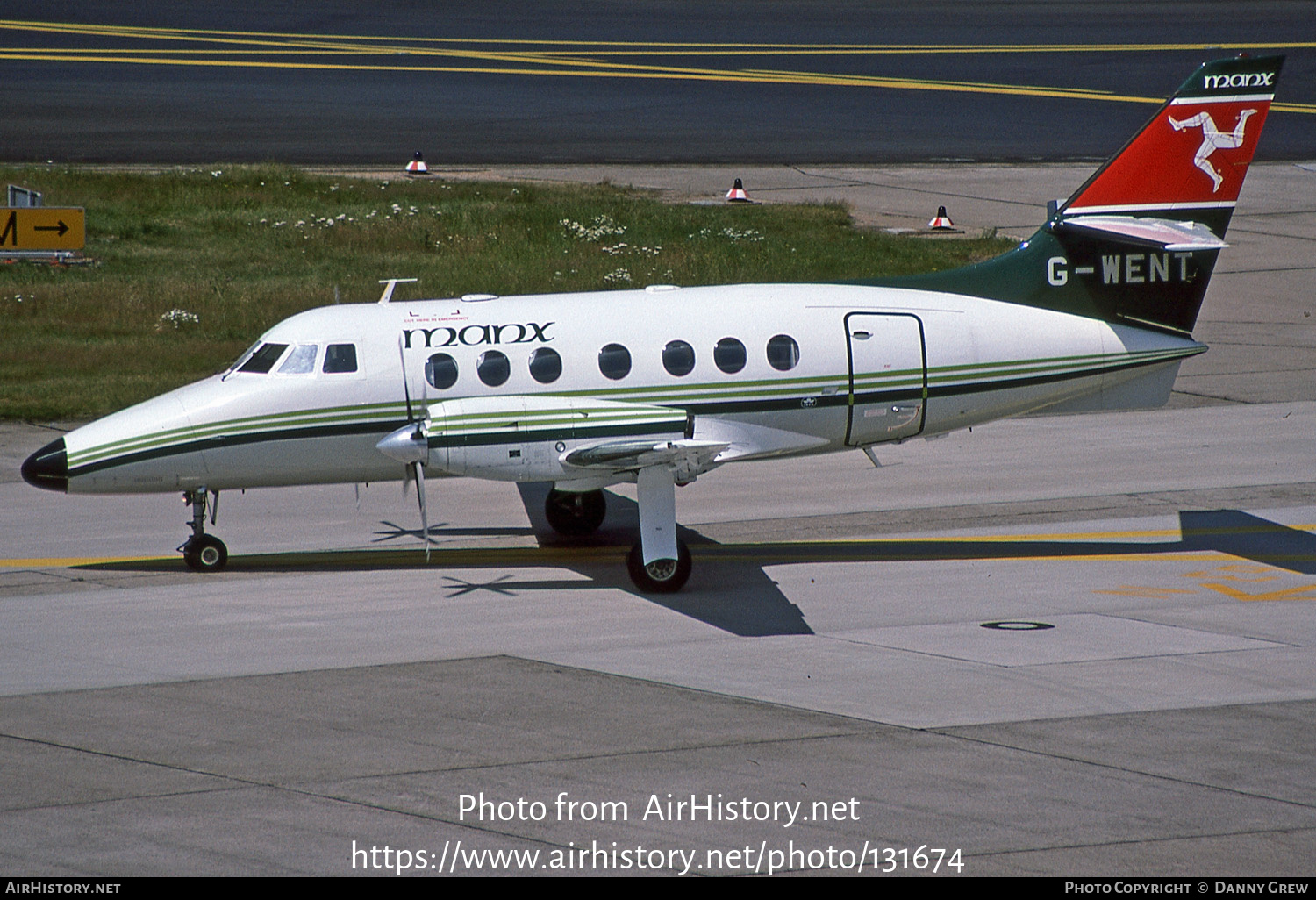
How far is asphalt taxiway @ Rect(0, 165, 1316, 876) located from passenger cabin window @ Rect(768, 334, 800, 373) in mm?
2507

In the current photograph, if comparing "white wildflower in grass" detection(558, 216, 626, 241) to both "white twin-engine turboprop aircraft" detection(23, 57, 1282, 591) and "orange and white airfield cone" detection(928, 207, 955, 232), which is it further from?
"white twin-engine turboprop aircraft" detection(23, 57, 1282, 591)

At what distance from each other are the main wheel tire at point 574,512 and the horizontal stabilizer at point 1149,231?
6961 mm

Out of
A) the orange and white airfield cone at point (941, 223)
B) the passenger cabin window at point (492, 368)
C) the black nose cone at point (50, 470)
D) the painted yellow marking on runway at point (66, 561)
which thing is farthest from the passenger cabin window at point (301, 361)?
the orange and white airfield cone at point (941, 223)

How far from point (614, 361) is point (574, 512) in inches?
116

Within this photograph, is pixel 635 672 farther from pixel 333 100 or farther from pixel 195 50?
pixel 195 50

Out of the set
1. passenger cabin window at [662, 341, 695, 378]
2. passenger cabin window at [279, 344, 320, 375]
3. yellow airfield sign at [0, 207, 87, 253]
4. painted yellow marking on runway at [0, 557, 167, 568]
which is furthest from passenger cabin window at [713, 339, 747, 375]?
yellow airfield sign at [0, 207, 87, 253]

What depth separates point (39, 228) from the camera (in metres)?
20.0

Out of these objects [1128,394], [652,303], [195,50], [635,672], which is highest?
[195,50]

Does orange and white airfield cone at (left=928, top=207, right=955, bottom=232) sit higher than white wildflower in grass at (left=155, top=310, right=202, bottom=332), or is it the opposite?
orange and white airfield cone at (left=928, top=207, right=955, bottom=232)

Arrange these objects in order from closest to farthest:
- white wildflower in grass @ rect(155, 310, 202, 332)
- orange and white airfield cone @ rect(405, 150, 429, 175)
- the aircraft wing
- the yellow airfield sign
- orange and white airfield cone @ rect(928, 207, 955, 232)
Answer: the aircraft wing < the yellow airfield sign < white wildflower in grass @ rect(155, 310, 202, 332) < orange and white airfield cone @ rect(928, 207, 955, 232) < orange and white airfield cone @ rect(405, 150, 429, 175)

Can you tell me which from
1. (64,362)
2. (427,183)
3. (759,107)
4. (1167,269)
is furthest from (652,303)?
(759,107)

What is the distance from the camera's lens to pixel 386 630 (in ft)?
56.6

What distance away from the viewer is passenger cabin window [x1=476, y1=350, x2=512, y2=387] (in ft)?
62.4

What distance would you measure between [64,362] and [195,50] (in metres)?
37.6
